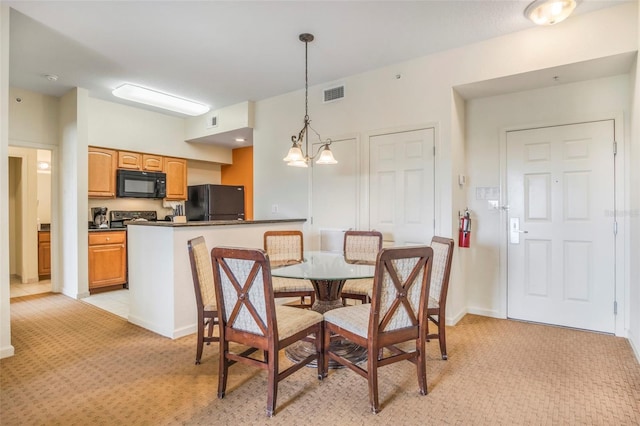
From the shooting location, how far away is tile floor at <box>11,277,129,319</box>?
4.09m

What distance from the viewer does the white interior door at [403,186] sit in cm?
357

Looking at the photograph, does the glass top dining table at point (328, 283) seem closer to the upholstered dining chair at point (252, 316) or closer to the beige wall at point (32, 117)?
the upholstered dining chair at point (252, 316)

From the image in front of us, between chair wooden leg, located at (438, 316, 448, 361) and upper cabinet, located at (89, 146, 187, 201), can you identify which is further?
upper cabinet, located at (89, 146, 187, 201)

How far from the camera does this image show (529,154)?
139 inches

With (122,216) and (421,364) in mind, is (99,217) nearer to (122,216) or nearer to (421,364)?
(122,216)

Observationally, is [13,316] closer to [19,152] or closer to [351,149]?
[19,152]

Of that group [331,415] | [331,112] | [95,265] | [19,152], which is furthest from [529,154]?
[19,152]

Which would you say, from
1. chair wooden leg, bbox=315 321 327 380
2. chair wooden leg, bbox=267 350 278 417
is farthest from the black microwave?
chair wooden leg, bbox=267 350 278 417

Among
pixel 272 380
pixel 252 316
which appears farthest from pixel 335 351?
pixel 252 316

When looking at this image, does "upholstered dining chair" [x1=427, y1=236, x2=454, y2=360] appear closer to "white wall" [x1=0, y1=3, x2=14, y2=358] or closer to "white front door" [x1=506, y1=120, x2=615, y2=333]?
"white front door" [x1=506, y1=120, x2=615, y2=333]

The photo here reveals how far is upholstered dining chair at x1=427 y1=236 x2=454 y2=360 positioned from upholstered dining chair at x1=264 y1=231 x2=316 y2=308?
38.2 inches

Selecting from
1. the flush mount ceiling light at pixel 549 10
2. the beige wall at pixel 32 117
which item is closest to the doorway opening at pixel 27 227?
the beige wall at pixel 32 117

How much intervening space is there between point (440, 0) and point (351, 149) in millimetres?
1779

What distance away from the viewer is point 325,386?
2256mm
